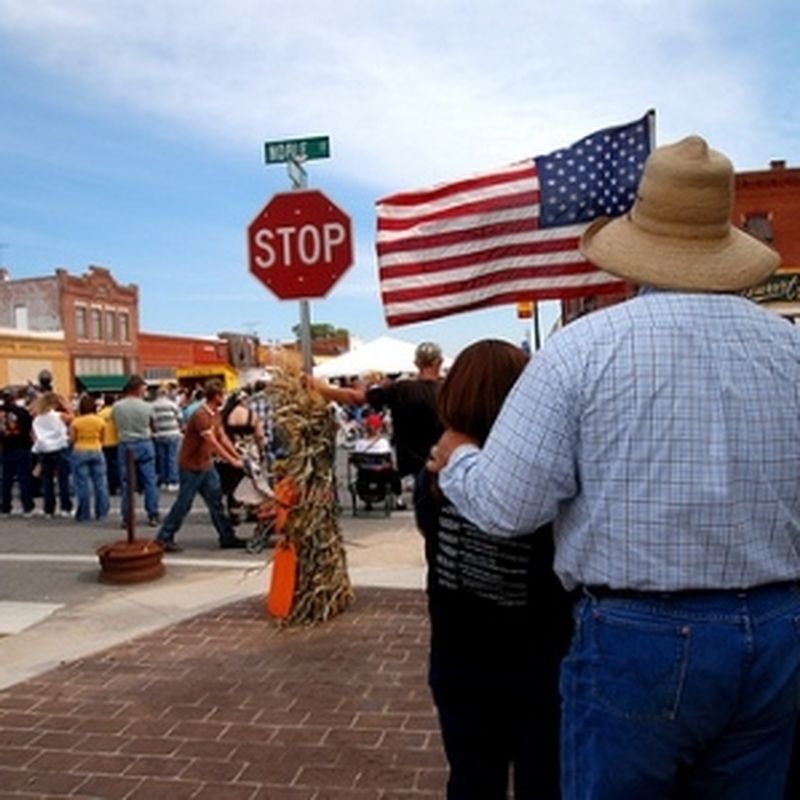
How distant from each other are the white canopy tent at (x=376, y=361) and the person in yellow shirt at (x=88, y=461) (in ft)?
16.0

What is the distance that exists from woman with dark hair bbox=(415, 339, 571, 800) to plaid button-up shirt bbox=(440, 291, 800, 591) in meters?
0.51

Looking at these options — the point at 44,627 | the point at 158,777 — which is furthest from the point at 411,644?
the point at 44,627

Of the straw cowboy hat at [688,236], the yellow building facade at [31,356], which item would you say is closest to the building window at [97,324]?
the yellow building facade at [31,356]

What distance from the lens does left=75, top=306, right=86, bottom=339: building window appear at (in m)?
50.9

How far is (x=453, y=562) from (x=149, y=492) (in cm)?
931

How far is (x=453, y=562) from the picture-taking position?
7.98ft

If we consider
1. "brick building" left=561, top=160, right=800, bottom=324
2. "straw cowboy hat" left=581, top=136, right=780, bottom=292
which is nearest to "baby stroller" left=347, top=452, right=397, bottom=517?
"straw cowboy hat" left=581, top=136, right=780, bottom=292

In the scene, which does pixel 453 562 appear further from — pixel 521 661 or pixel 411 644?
pixel 411 644

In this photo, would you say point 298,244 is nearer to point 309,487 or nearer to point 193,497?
point 309,487

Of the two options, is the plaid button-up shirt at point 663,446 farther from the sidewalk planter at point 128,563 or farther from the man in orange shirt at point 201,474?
the man in orange shirt at point 201,474

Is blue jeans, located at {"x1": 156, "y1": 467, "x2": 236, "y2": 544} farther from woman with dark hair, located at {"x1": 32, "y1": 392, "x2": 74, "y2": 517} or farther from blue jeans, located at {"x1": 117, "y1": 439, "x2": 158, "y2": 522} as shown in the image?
woman with dark hair, located at {"x1": 32, "y1": 392, "x2": 74, "y2": 517}

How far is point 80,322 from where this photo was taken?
169ft

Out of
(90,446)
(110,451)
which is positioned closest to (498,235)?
(90,446)

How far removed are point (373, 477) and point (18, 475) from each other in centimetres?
519
